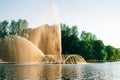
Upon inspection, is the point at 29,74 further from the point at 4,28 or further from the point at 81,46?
the point at 4,28

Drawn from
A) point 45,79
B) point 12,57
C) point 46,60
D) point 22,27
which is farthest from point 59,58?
point 22,27

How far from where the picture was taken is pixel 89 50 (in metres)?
141

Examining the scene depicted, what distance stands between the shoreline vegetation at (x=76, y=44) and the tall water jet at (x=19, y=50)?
28.5 m

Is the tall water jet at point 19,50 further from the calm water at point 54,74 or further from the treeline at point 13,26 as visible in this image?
the treeline at point 13,26

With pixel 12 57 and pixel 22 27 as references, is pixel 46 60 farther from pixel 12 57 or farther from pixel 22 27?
pixel 22 27

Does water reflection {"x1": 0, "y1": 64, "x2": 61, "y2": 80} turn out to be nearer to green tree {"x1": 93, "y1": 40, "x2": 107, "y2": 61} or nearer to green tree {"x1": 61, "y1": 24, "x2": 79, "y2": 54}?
green tree {"x1": 61, "y1": 24, "x2": 79, "y2": 54}

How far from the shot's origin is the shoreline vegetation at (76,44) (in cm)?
14088

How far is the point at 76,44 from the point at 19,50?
179ft

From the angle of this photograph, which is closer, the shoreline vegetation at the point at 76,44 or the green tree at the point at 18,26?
the shoreline vegetation at the point at 76,44

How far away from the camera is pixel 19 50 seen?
9169 centimetres

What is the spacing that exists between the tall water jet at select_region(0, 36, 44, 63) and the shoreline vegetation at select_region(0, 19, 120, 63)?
28.5 metres

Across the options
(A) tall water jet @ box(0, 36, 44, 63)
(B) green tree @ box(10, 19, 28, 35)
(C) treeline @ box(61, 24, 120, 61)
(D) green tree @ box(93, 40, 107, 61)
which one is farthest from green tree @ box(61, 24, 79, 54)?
(A) tall water jet @ box(0, 36, 44, 63)

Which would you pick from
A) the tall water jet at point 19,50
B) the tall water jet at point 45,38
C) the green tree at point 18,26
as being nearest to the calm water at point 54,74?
the tall water jet at point 19,50

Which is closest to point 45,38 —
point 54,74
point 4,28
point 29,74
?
point 4,28
